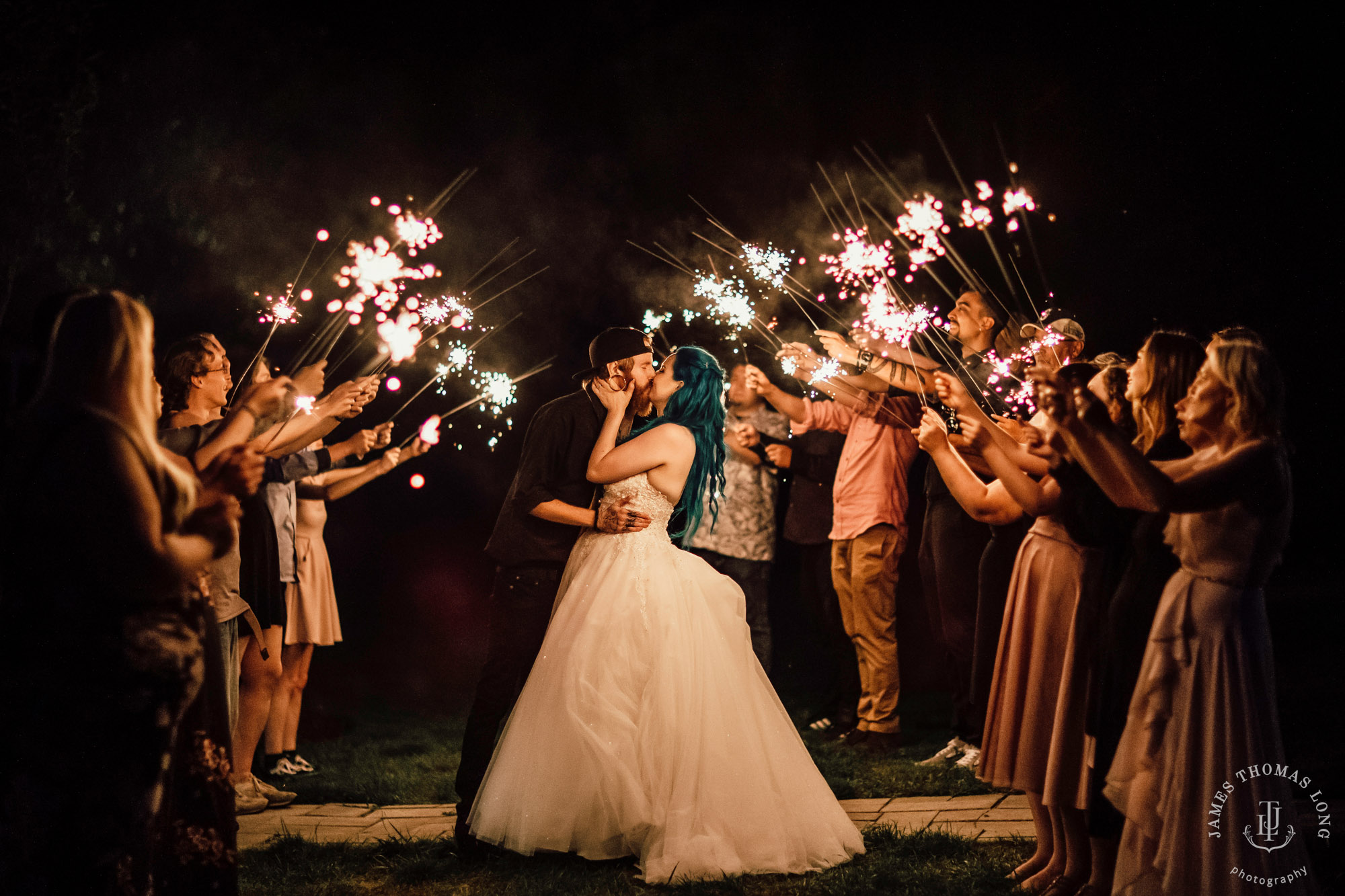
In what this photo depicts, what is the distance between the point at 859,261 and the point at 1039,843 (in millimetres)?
4384

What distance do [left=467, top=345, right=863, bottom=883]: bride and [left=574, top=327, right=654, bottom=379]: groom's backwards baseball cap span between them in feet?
1.59

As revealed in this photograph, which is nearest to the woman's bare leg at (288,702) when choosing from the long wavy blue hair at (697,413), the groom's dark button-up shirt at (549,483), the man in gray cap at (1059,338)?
the groom's dark button-up shirt at (549,483)

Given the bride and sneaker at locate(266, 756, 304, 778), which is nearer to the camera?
the bride

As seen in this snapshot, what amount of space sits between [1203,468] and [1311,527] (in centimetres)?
856

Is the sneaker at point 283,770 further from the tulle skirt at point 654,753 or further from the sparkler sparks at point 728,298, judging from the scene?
the sparkler sparks at point 728,298

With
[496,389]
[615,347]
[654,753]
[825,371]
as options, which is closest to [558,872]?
[654,753]

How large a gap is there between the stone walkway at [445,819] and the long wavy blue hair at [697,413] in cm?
164

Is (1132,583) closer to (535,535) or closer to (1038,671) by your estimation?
(1038,671)

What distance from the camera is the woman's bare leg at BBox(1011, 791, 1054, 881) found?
3.18 meters

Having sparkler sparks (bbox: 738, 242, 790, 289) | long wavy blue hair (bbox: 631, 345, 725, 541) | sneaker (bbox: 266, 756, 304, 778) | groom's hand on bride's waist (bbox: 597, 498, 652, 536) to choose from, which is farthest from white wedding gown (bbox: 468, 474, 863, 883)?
sparkler sparks (bbox: 738, 242, 790, 289)

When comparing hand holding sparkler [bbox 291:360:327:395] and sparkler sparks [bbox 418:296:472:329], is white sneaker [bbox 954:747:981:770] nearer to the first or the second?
hand holding sparkler [bbox 291:360:327:395]

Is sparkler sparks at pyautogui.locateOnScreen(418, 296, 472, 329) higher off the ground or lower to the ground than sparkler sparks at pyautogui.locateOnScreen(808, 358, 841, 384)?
higher

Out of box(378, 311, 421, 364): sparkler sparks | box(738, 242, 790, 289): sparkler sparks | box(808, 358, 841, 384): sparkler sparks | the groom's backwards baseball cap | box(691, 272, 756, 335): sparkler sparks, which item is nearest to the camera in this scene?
box(378, 311, 421, 364): sparkler sparks

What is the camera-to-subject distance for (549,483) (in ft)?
12.5
